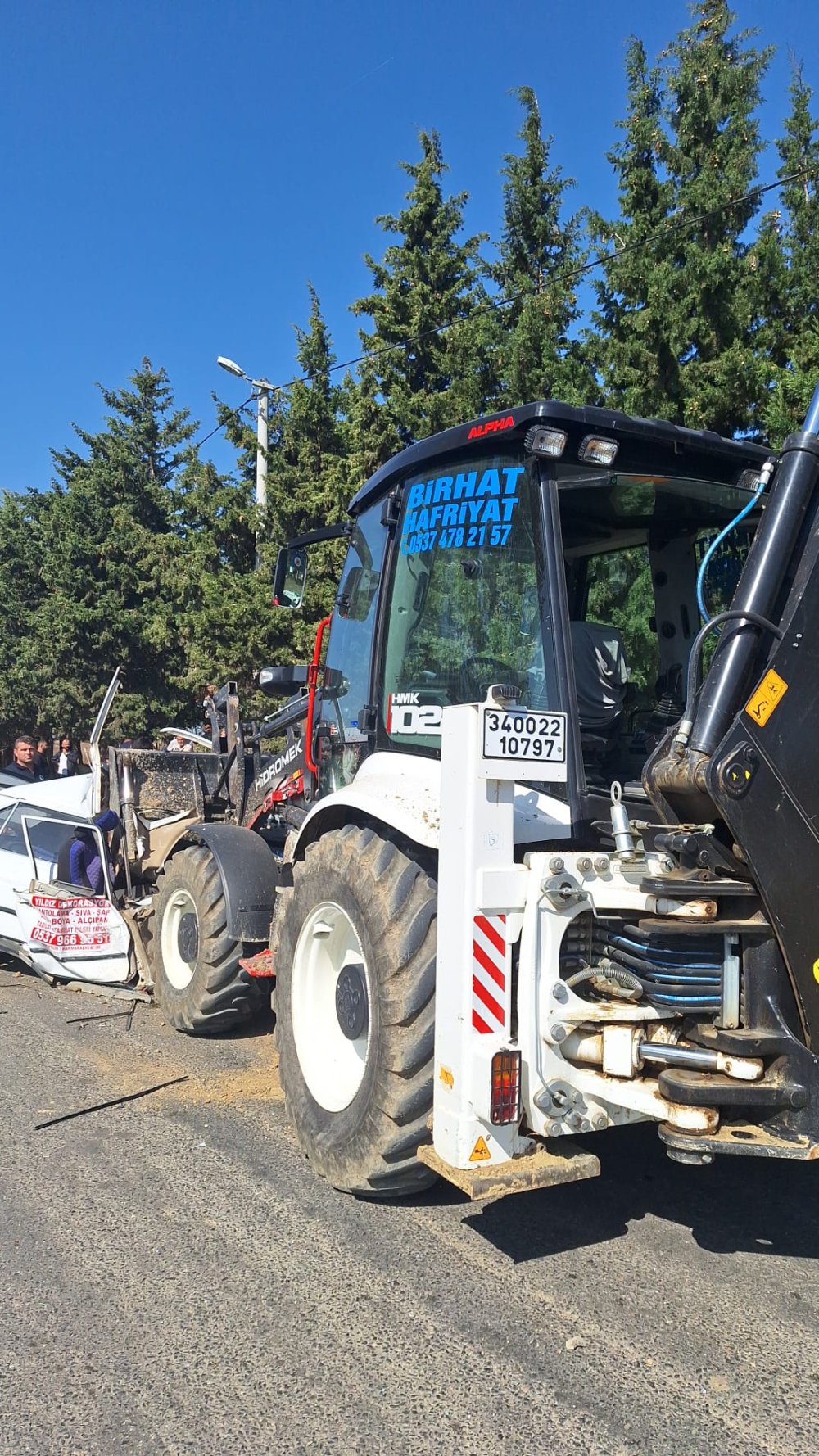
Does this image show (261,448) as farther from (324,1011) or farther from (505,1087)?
(505,1087)

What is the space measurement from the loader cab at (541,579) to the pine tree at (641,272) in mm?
4025

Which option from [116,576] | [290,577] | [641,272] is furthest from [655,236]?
[116,576]

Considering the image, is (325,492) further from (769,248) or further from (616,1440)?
(616,1440)

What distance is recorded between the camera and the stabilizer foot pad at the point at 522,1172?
278cm

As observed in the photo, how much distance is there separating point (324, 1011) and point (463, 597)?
1.76 metres

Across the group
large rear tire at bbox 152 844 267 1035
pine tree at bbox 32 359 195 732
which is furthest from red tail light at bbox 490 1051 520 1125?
pine tree at bbox 32 359 195 732

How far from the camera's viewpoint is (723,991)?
279 cm

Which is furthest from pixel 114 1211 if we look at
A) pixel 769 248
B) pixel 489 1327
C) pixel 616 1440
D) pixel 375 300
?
pixel 375 300

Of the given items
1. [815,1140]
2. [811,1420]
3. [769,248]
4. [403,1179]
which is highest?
Answer: [769,248]

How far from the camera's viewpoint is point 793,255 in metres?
7.68

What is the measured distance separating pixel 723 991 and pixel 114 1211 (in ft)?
7.61

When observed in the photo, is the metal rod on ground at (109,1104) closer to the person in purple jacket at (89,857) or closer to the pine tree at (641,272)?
the person in purple jacket at (89,857)

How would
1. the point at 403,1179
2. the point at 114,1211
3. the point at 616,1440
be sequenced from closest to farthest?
the point at 616,1440 → the point at 403,1179 → the point at 114,1211

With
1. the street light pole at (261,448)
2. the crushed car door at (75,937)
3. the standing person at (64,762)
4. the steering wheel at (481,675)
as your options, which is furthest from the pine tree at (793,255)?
the standing person at (64,762)
